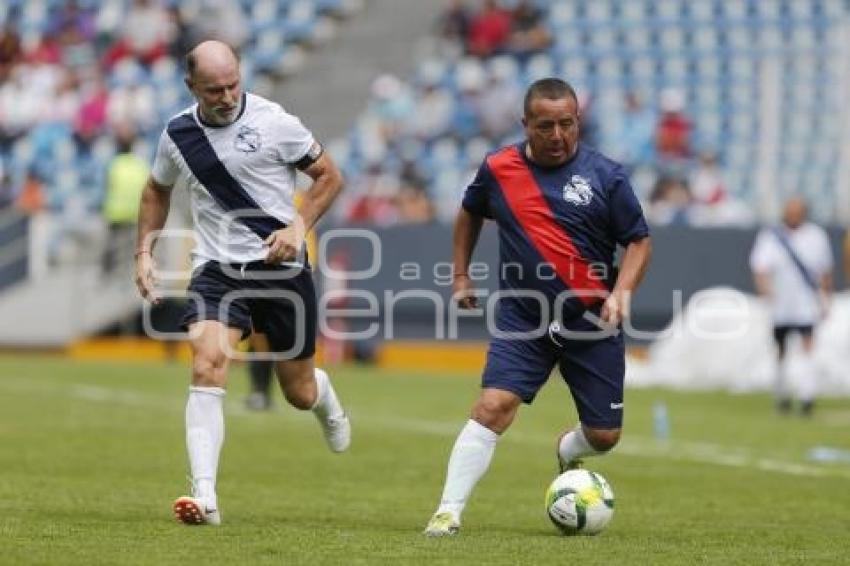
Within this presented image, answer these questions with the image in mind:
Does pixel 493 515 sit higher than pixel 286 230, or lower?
lower

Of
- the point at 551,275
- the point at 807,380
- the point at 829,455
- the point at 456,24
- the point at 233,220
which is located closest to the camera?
the point at 551,275

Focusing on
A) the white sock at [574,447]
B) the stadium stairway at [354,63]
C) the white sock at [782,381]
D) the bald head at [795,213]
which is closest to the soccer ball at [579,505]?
the white sock at [574,447]

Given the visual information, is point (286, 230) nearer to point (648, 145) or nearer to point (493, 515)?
point (493, 515)

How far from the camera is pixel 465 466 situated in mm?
9578

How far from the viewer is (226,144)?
10.1m

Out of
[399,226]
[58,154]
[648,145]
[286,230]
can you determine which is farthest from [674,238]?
[286,230]

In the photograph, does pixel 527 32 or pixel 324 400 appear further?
pixel 527 32

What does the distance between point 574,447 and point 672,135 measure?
17.1 m

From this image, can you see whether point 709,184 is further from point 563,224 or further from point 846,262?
point 563,224

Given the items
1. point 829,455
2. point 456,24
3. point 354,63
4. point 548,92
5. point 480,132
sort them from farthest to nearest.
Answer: point 354,63, point 456,24, point 480,132, point 829,455, point 548,92

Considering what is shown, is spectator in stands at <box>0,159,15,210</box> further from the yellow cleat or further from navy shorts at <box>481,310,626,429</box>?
the yellow cleat

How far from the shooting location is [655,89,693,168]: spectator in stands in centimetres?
2697

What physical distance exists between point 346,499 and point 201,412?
2.05 metres

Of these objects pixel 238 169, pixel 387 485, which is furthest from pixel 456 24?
pixel 238 169
